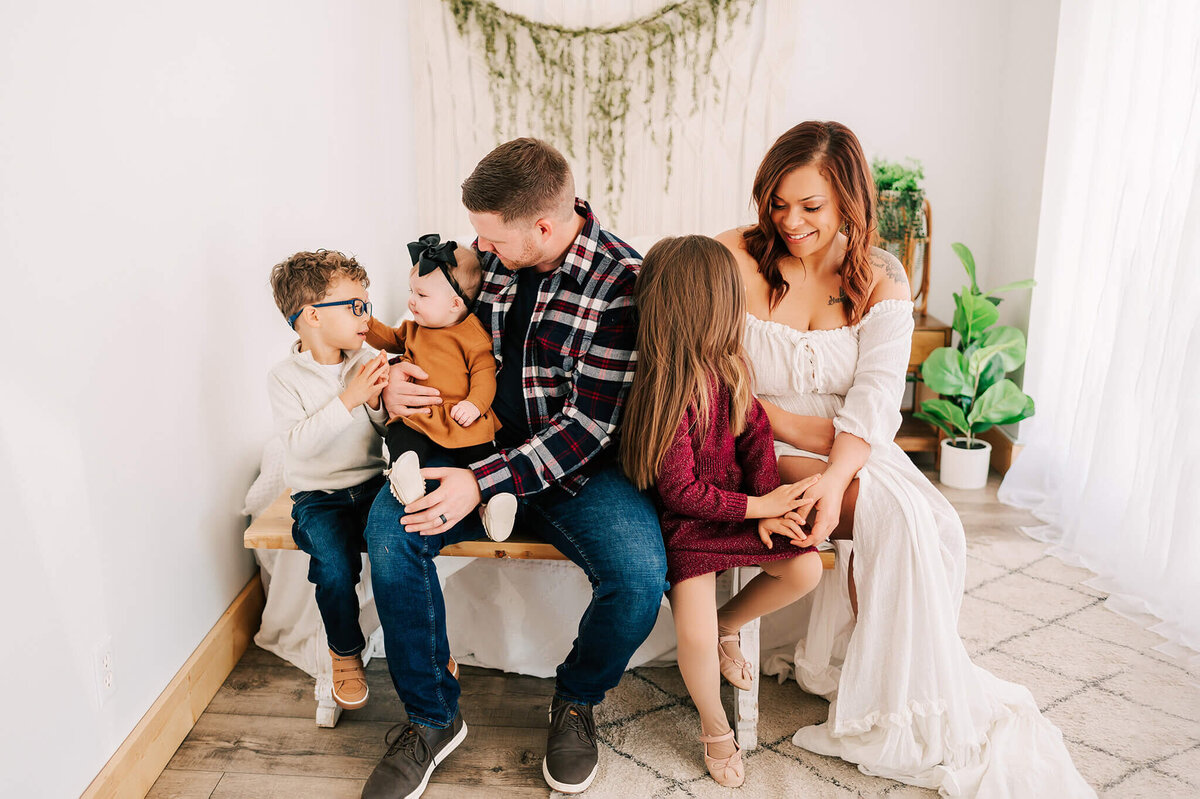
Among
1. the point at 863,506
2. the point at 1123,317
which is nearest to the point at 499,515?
the point at 863,506

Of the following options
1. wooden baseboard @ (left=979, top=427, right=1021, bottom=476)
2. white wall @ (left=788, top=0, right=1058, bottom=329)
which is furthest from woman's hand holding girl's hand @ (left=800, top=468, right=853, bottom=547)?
white wall @ (left=788, top=0, right=1058, bottom=329)

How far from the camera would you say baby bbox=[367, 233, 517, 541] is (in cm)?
164

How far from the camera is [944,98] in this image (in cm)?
331

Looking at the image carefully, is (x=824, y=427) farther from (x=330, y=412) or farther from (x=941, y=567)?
(x=330, y=412)

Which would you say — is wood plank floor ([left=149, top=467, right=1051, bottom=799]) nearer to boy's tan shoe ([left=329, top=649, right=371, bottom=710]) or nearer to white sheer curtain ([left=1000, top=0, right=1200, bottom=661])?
boy's tan shoe ([left=329, top=649, right=371, bottom=710])

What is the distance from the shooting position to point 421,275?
164 centimetres

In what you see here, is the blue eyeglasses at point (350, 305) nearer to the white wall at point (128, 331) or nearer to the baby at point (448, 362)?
the baby at point (448, 362)

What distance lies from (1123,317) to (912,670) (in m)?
1.34

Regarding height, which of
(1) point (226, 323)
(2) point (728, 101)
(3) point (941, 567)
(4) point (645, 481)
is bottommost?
(3) point (941, 567)

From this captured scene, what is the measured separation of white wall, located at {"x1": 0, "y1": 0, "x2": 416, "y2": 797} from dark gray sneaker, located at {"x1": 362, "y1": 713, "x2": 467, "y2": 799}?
1.53ft

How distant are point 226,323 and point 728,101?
2215mm

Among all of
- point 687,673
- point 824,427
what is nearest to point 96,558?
point 687,673

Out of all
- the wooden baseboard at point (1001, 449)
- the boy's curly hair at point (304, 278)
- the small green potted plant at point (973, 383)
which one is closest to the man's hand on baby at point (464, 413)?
the boy's curly hair at point (304, 278)

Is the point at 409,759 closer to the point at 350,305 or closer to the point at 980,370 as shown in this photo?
the point at 350,305
